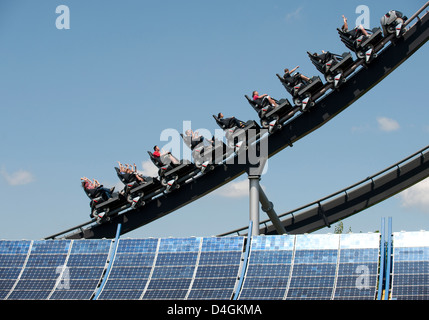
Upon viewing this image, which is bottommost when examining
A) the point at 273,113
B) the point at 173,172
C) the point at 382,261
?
the point at 382,261

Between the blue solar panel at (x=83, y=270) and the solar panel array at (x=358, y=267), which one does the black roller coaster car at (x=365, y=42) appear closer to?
the solar panel array at (x=358, y=267)

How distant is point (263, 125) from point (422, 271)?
34.4 feet

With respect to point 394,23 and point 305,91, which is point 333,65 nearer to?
point 305,91

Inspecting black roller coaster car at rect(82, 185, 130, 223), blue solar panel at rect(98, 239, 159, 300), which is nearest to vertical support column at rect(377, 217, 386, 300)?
blue solar panel at rect(98, 239, 159, 300)

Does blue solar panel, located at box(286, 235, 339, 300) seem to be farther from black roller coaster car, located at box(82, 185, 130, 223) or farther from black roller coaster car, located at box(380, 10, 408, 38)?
black roller coaster car, located at box(82, 185, 130, 223)

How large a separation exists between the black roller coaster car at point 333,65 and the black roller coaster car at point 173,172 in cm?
732

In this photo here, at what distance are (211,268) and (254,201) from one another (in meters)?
5.58

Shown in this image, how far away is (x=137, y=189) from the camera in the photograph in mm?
30156

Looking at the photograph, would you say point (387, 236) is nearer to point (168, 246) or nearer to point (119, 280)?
point (168, 246)

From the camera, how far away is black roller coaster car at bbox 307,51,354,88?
28.2m

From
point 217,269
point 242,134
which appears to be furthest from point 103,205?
point 217,269

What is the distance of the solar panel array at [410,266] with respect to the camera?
2080 cm

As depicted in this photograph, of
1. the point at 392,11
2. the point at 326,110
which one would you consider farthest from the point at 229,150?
the point at 392,11

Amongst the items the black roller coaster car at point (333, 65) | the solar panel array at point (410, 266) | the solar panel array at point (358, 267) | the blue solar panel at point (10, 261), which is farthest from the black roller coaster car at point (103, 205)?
the solar panel array at point (410, 266)
